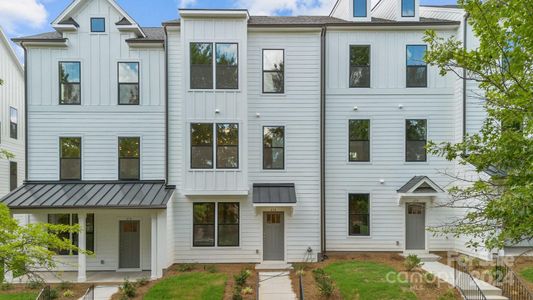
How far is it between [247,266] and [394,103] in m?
8.77

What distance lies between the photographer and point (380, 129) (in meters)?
13.6

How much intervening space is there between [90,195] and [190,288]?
17.4ft

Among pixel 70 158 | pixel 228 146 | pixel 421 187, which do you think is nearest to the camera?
pixel 228 146

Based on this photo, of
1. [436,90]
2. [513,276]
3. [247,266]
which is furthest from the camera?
[436,90]

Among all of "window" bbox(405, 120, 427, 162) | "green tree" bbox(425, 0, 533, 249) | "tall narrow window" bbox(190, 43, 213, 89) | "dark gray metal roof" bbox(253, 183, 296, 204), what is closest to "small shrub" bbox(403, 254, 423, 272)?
"window" bbox(405, 120, 427, 162)

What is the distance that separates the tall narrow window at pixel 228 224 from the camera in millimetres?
13070

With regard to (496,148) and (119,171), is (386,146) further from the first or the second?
(119,171)

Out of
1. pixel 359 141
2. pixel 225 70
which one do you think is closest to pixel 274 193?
pixel 359 141

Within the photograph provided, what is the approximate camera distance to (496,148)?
229 inches

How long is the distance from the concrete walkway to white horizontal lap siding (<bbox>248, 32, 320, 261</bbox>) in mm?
2278

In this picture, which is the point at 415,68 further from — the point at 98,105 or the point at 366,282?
the point at 98,105

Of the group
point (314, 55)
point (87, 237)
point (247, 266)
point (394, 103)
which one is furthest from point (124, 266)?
point (394, 103)

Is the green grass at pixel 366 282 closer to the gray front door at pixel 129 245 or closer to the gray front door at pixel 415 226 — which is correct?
the gray front door at pixel 415 226

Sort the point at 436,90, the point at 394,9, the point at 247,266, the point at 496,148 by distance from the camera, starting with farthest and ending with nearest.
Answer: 1. the point at 394,9
2. the point at 436,90
3. the point at 247,266
4. the point at 496,148
